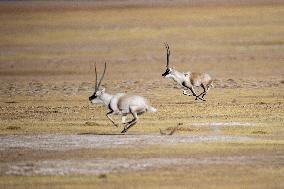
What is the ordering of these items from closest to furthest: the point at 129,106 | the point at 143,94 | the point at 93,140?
the point at 93,140 → the point at 129,106 → the point at 143,94

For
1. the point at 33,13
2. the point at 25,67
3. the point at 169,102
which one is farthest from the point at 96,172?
the point at 33,13

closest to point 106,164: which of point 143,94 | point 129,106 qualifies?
point 129,106

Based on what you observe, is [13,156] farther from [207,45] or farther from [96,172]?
[207,45]

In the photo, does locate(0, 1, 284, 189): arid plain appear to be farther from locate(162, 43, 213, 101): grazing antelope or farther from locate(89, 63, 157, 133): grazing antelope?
locate(162, 43, 213, 101): grazing antelope

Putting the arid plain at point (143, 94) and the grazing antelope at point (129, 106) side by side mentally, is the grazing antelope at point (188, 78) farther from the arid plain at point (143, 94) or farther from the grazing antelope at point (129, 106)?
the grazing antelope at point (129, 106)

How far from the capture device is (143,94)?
29.0m

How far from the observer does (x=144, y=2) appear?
A: 73.6m

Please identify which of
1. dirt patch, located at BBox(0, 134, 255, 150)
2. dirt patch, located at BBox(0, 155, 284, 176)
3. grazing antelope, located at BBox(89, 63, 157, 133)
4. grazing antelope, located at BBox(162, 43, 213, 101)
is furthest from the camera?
grazing antelope, located at BBox(162, 43, 213, 101)

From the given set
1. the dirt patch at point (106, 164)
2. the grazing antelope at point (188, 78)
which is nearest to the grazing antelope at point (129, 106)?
the dirt patch at point (106, 164)

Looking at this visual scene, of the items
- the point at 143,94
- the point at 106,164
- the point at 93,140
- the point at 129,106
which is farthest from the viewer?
the point at 143,94

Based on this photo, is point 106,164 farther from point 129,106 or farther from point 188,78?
point 188,78

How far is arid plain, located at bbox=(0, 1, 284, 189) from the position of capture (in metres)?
13.2

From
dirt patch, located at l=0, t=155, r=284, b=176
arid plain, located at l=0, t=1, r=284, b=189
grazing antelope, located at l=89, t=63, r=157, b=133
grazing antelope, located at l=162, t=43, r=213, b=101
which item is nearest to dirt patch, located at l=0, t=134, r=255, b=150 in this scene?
arid plain, located at l=0, t=1, r=284, b=189

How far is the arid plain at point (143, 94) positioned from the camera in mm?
13241
